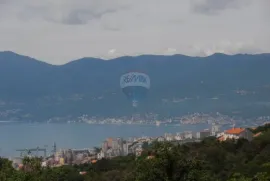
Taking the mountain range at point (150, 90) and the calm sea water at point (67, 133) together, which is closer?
the calm sea water at point (67, 133)

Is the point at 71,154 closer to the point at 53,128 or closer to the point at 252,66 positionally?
the point at 53,128

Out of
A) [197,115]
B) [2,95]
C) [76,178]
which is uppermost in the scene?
[2,95]

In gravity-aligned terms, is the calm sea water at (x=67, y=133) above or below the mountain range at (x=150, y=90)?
below

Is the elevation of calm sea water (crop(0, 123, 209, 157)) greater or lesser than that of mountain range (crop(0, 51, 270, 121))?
lesser

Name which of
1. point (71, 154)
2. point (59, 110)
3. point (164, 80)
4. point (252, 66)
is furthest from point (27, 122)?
point (71, 154)

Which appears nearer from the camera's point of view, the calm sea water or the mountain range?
the calm sea water
